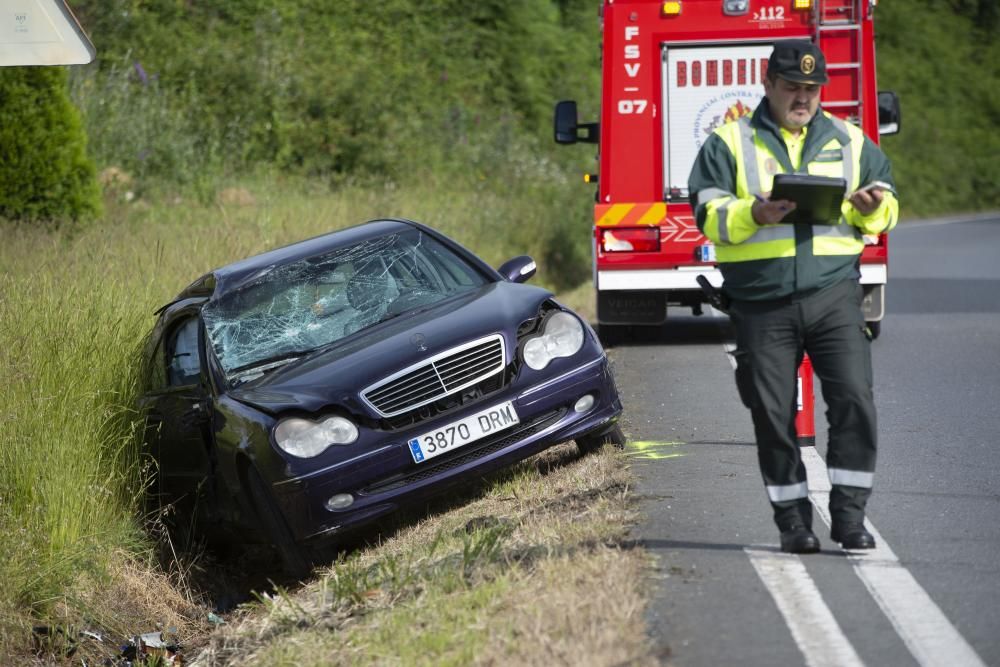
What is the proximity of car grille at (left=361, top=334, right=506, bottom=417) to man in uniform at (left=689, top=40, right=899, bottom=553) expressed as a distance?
5.76 feet

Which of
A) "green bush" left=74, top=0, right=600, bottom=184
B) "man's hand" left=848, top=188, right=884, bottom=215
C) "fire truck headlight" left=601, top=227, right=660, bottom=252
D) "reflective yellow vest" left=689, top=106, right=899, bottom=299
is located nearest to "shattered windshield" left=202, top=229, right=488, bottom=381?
"reflective yellow vest" left=689, top=106, right=899, bottom=299

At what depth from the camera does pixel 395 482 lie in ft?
23.3

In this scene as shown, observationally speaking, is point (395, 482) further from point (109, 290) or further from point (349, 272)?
point (109, 290)

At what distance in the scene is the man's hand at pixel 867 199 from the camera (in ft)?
18.5

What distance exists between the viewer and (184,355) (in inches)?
334

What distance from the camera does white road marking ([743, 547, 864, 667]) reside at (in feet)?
15.5

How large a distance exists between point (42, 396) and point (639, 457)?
3.03 metres

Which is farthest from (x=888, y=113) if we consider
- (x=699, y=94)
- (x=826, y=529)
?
(x=826, y=529)

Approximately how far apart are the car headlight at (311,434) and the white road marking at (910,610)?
6.98 ft

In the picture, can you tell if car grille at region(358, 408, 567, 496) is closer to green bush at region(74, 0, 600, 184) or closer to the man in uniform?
the man in uniform

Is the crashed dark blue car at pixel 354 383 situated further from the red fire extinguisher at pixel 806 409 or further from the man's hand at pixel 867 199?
the man's hand at pixel 867 199

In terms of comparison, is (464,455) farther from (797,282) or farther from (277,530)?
(797,282)

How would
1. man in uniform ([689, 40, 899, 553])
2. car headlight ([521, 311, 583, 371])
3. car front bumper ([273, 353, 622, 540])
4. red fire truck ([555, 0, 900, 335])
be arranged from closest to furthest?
man in uniform ([689, 40, 899, 553])
car front bumper ([273, 353, 622, 540])
car headlight ([521, 311, 583, 371])
red fire truck ([555, 0, 900, 335])

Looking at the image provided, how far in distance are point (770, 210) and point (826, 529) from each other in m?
1.42
